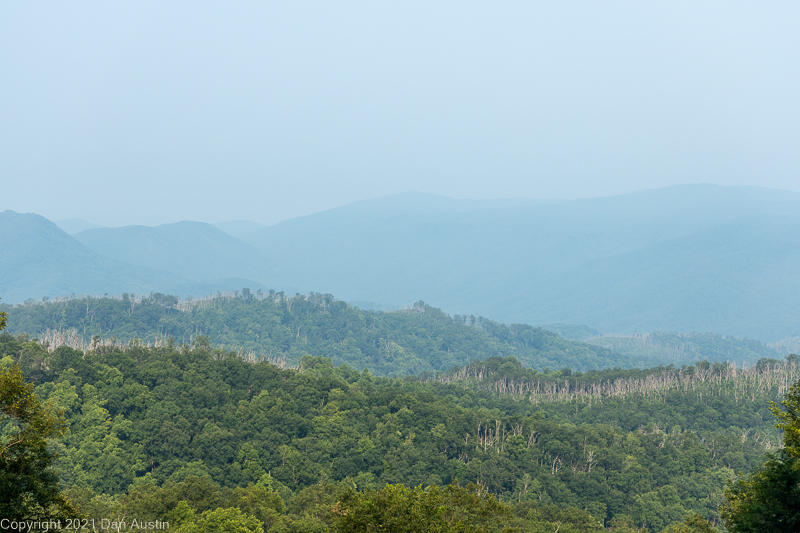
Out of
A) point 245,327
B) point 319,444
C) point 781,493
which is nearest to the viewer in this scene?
point 781,493

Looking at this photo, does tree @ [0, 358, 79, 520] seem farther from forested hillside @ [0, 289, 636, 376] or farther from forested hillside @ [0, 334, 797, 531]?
forested hillside @ [0, 289, 636, 376]

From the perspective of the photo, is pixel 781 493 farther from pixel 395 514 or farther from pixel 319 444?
pixel 319 444

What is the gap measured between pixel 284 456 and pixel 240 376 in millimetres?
19945

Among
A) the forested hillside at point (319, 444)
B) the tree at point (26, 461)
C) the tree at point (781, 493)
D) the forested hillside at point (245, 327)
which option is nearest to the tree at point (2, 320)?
the tree at point (26, 461)

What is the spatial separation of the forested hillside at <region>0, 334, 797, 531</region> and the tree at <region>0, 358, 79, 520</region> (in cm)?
2748

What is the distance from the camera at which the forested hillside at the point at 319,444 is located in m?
56.6

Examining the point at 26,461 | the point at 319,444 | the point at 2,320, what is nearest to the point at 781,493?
the point at 26,461

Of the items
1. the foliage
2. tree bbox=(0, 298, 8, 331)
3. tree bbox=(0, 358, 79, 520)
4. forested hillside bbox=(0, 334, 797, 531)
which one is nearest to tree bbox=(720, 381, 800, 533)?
the foliage

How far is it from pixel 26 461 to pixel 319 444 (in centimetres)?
4821

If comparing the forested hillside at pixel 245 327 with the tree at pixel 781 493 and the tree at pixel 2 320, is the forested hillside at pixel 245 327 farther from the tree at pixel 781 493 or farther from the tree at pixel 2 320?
the tree at pixel 781 493

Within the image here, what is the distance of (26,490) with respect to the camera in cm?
1717

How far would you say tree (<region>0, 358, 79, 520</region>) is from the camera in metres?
16.6

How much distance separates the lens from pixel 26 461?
1736 centimetres

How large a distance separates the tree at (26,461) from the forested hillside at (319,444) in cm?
2748
